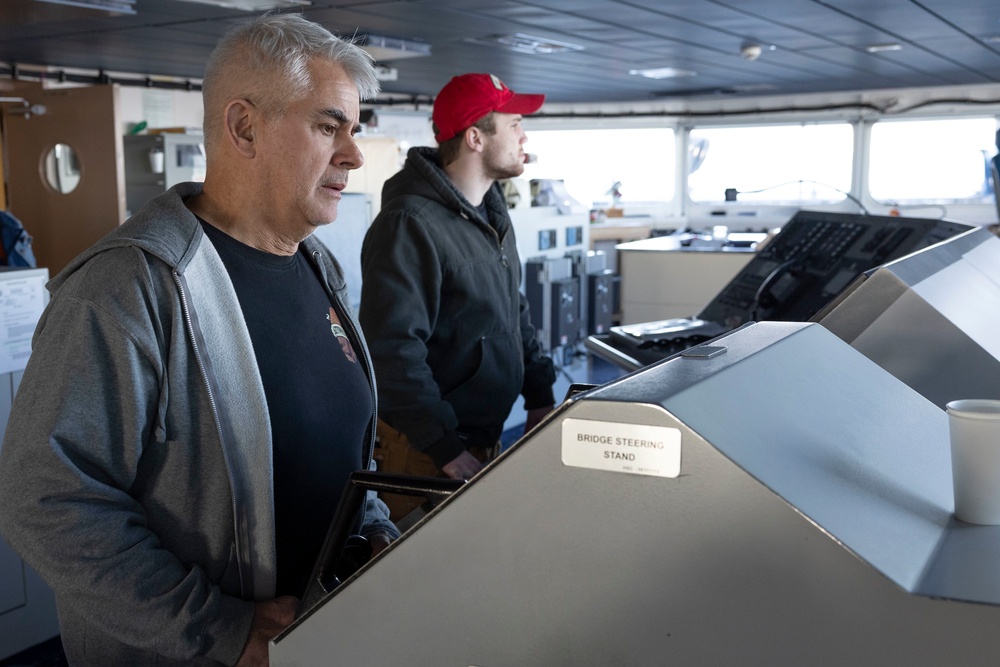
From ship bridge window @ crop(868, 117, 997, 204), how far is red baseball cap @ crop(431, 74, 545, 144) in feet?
26.7

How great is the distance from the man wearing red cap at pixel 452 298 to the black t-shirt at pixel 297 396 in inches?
29.9

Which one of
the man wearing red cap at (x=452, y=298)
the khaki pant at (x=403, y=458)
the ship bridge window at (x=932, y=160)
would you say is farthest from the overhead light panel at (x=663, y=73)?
the khaki pant at (x=403, y=458)

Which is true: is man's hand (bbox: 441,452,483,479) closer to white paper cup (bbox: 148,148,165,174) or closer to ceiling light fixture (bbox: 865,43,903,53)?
white paper cup (bbox: 148,148,165,174)

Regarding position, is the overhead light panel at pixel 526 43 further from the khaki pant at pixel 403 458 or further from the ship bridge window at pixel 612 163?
the ship bridge window at pixel 612 163

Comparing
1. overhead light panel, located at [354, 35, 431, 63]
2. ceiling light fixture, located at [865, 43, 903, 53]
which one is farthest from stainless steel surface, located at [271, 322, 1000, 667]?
ceiling light fixture, located at [865, 43, 903, 53]

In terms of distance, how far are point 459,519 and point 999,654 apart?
0.34m

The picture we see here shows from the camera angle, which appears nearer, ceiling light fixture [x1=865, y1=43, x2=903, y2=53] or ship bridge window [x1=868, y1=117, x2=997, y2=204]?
ceiling light fixture [x1=865, y1=43, x2=903, y2=53]

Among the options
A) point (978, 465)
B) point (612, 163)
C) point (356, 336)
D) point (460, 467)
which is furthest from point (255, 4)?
point (612, 163)

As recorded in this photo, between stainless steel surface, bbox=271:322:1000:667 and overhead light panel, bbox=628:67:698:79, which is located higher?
overhead light panel, bbox=628:67:698:79

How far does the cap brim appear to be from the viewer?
2422mm

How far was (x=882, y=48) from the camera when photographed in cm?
635

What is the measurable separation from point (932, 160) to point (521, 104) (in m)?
8.29

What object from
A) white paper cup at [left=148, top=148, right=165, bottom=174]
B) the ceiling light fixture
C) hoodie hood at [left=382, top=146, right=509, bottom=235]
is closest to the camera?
hoodie hood at [left=382, top=146, right=509, bottom=235]

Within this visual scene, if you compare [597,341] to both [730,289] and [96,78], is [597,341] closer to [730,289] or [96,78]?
[730,289]
